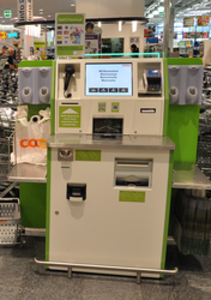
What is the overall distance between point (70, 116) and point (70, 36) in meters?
1.01

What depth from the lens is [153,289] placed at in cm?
254

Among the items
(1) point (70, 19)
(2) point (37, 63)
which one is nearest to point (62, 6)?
(1) point (70, 19)

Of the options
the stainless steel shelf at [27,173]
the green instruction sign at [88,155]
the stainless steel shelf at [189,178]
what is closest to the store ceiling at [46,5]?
the stainless steel shelf at [27,173]

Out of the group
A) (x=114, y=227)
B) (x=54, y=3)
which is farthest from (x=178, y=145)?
(x=54, y=3)

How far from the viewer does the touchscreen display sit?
279 centimetres

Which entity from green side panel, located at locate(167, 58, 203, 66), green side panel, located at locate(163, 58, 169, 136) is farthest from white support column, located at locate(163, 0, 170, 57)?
green side panel, located at locate(163, 58, 169, 136)

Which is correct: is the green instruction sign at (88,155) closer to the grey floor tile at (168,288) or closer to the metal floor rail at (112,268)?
the metal floor rail at (112,268)

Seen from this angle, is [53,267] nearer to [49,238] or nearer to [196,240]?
[49,238]

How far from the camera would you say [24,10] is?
34.2 ft

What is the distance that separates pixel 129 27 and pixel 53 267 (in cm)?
1154

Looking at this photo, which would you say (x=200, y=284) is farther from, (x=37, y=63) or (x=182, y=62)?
(x=37, y=63)

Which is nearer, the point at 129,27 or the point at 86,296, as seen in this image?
the point at 86,296

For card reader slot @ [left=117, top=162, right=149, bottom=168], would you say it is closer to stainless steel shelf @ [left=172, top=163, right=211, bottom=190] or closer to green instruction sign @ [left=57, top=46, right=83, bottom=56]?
stainless steel shelf @ [left=172, top=163, right=211, bottom=190]

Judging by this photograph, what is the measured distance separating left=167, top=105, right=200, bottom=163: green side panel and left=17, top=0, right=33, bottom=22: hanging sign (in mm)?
8844
